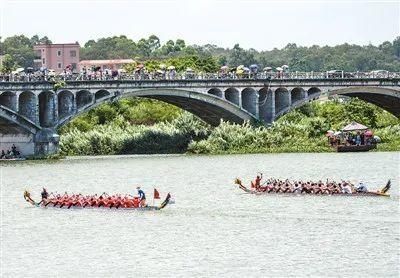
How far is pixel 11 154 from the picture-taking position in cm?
11138

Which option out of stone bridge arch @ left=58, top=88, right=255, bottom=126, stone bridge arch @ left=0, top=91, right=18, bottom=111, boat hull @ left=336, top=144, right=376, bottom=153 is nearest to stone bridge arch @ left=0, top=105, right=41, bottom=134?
stone bridge arch @ left=0, top=91, right=18, bottom=111

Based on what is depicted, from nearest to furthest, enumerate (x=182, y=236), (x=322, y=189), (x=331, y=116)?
(x=182, y=236) < (x=322, y=189) < (x=331, y=116)

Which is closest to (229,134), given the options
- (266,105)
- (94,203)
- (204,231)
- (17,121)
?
(266,105)

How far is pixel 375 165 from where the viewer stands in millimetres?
98000

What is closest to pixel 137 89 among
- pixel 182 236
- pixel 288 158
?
pixel 288 158

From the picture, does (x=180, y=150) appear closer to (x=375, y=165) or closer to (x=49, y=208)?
(x=375, y=165)

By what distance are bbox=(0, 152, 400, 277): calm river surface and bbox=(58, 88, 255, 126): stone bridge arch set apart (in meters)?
20.5

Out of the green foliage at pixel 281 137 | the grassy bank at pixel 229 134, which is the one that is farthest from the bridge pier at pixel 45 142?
the green foliage at pixel 281 137

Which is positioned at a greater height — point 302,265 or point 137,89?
point 137,89

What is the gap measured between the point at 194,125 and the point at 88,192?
37687 millimetres

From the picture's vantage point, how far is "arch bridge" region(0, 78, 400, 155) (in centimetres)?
10938

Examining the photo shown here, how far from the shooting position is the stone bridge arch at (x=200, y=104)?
376 ft

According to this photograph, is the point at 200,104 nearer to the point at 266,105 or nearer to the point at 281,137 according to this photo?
the point at 266,105

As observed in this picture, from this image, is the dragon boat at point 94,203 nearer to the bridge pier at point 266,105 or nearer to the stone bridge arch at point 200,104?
the stone bridge arch at point 200,104
